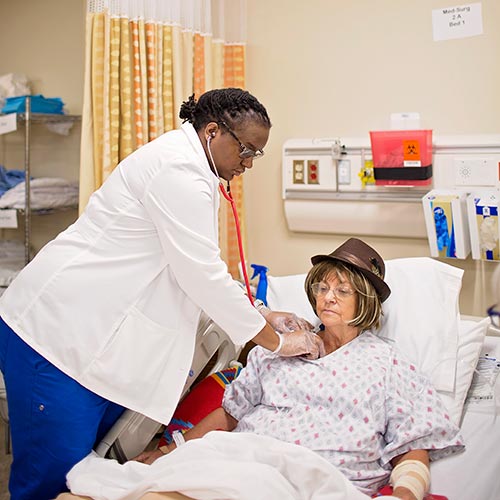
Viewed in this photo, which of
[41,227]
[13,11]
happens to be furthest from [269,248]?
[13,11]

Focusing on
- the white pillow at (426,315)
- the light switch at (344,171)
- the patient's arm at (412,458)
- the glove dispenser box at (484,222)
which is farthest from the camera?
the light switch at (344,171)

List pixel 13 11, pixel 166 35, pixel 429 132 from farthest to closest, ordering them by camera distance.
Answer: pixel 13 11
pixel 166 35
pixel 429 132

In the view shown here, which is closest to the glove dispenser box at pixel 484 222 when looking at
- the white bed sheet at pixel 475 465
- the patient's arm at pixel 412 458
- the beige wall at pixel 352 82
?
the beige wall at pixel 352 82

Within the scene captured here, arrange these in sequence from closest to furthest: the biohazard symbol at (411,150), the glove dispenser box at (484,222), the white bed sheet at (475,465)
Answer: the white bed sheet at (475,465)
the glove dispenser box at (484,222)
the biohazard symbol at (411,150)

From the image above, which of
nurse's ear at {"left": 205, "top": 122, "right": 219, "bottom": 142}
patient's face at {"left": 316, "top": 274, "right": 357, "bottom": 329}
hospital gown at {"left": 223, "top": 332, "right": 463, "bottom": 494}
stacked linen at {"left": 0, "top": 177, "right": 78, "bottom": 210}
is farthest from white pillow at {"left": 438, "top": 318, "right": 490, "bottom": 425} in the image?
stacked linen at {"left": 0, "top": 177, "right": 78, "bottom": 210}

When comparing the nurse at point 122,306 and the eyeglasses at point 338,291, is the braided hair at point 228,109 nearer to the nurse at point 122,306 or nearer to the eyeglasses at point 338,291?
the nurse at point 122,306

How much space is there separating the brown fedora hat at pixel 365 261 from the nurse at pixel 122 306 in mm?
329

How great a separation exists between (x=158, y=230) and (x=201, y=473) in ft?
1.96

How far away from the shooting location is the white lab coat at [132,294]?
66.5 inches

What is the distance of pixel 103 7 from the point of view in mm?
2395

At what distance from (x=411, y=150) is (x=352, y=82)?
1.44ft

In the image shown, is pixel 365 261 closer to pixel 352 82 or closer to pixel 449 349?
pixel 449 349

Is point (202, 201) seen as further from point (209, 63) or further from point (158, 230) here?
point (209, 63)

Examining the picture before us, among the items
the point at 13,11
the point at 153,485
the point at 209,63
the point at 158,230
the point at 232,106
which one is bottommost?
the point at 153,485
